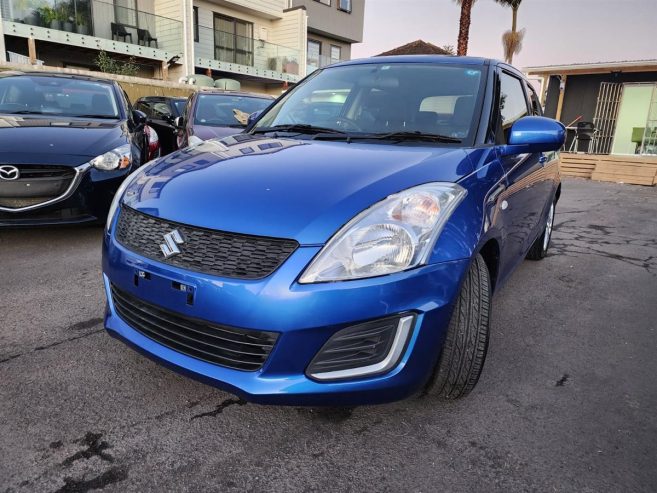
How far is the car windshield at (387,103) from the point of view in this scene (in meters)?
2.49

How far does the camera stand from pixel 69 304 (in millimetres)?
2984

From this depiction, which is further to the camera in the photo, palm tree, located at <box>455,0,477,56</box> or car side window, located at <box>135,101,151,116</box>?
palm tree, located at <box>455,0,477,56</box>

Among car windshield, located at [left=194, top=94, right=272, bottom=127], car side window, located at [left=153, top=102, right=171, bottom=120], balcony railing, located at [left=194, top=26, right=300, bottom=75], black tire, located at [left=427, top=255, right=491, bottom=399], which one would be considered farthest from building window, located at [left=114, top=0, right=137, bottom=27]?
black tire, located at [left=427, top=255, right=491, bottom=399]

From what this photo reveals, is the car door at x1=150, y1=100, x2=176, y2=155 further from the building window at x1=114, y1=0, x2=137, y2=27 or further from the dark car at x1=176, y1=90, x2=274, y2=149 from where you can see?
the building window at x1=114, y1=0, x2=137, y2=27

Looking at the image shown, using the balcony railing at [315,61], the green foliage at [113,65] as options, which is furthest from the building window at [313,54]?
the green foliage at [113,65]

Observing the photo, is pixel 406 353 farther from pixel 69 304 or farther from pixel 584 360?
pixel 69 304

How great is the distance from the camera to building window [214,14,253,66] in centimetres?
1997

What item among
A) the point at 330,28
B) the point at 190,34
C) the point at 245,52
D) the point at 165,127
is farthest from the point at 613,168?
the point at 330,28

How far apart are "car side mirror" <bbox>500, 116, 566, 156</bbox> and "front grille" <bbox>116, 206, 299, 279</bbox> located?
140cm

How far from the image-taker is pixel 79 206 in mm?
3908

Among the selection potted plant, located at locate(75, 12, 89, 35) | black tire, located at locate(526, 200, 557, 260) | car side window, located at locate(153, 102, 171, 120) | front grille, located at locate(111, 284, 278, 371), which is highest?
potted plant, located at locate(75, 12, 89, 35)

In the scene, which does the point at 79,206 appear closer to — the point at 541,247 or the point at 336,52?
the point at 541,247

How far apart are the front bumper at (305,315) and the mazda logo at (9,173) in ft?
8.70

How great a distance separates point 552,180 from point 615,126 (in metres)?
13.9
